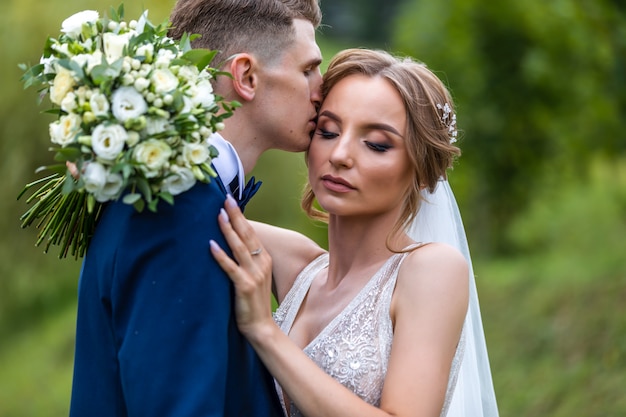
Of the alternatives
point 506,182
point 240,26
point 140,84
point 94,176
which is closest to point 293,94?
point 240,26

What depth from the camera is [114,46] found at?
8.58 feet

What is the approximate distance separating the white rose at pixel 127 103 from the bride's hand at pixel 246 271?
1.49 feet

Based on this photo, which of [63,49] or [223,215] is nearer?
[63,49]

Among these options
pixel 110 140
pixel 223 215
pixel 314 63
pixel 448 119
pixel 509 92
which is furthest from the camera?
pixel 509 92

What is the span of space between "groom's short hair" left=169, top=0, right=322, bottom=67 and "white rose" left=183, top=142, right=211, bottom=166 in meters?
0.70

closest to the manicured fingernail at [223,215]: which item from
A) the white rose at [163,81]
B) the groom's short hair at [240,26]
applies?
the white rose at [163,81]

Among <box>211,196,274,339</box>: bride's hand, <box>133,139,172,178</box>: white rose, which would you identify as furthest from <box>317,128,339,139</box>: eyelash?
<box>133,139,172,178</box>: white rose

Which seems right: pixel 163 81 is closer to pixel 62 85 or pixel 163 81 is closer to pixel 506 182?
pixel 62 85

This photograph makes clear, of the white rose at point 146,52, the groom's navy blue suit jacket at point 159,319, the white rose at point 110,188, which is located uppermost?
the white rose at point 146,52

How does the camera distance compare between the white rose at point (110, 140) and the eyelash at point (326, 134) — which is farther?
the eyelash at point (326, 134)

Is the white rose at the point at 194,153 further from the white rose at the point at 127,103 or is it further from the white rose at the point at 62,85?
the white rose at the point at 62,85

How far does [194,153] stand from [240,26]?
84 cm

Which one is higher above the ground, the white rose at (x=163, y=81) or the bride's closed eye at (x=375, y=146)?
the bride's closed eye at (x=375, y=146)

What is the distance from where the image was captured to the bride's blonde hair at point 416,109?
347 centimetres
